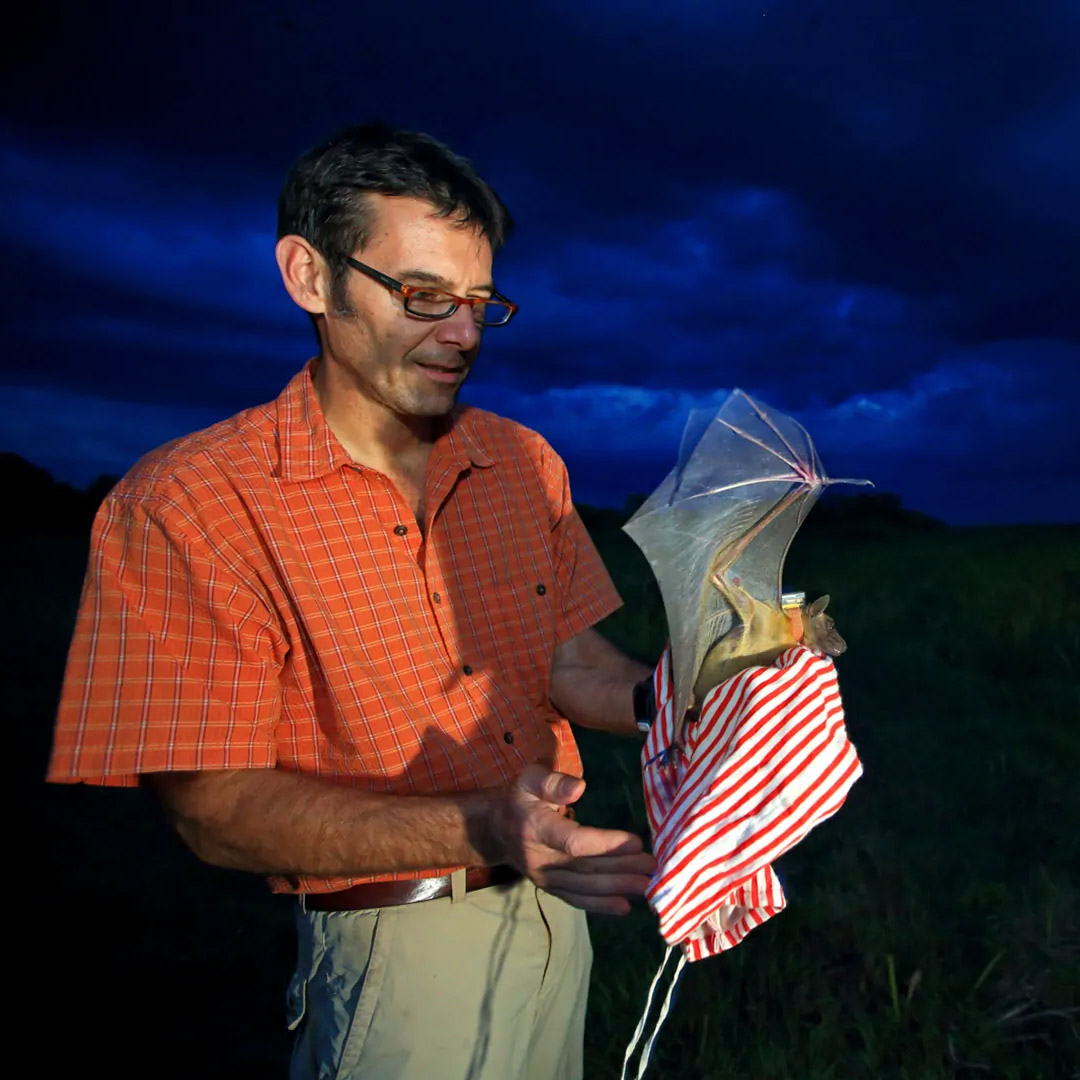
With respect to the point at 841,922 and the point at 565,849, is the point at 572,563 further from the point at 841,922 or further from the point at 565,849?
the point at 841,922

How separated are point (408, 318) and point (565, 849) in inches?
47.4

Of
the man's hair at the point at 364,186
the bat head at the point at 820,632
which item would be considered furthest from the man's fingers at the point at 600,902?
the man's hair at the point at 364,186

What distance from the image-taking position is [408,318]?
2.12 m

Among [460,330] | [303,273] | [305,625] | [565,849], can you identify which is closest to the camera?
[565,849]

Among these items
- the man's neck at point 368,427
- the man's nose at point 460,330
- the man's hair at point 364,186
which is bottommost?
the man's neck at point 368,427

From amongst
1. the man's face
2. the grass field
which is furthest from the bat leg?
the grass field

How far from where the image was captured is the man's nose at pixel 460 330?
2131 millimetres

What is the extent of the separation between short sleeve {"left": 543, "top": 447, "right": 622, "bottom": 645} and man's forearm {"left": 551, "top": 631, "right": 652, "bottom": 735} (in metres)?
0.10

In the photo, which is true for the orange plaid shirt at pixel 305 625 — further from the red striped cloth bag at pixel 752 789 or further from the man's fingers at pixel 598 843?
the red striped cloth bag at pixel 752 789

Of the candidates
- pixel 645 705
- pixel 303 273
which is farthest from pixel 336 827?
pixel 303 273

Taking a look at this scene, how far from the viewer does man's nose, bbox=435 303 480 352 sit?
6.99ft

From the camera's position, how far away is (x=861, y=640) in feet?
23.1

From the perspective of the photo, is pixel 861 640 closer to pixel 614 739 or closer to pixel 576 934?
pixel 614 739

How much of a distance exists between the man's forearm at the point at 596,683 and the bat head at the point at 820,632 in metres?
0.64
